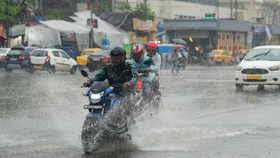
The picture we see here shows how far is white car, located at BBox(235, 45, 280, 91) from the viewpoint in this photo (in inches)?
617

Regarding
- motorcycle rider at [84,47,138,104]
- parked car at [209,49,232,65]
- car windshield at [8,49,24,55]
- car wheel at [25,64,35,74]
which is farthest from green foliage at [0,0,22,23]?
motorcycle rider at [84,47,138,104]

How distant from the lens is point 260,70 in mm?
15812

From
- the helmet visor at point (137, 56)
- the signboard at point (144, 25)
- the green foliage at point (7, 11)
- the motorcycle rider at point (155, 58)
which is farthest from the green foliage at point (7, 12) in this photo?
the helmet visor at point (137, 56)

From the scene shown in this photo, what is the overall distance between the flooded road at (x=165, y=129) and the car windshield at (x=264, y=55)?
3.55 meters

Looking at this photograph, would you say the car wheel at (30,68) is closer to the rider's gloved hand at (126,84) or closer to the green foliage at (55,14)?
the green foliage at (55,14)

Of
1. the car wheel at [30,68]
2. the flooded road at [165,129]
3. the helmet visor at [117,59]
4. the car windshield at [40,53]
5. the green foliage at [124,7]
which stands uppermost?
the green foliage at [124,7]

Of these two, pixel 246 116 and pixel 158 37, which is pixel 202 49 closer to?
pixel 158 37

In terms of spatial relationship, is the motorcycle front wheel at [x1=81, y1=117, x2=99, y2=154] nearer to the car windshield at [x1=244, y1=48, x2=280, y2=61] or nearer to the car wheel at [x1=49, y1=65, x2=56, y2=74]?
the car windshield at [x1=244, y1=48, x2=280, y2=61]

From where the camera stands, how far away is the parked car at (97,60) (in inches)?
1139

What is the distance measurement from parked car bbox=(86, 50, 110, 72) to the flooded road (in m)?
15.4

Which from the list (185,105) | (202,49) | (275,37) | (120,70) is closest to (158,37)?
(202,49)

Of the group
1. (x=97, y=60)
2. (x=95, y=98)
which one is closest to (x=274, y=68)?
(x=95, y=98)

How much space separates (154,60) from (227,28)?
167 ft

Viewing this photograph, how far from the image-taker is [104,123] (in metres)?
6.32
